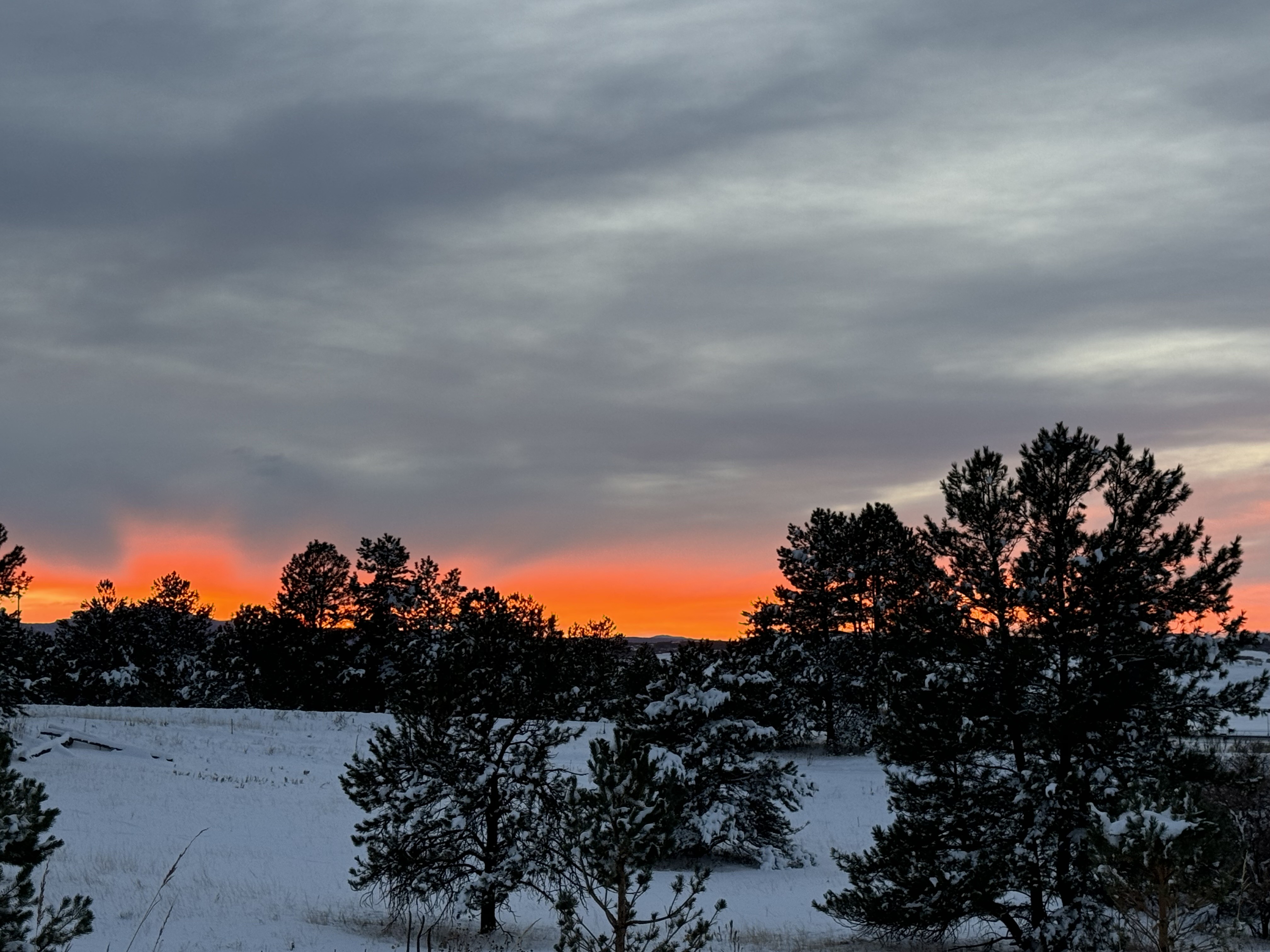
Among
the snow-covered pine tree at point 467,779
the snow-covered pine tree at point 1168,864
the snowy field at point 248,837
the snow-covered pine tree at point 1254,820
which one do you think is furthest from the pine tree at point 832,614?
the snow-covered pine tree at point 1168,864

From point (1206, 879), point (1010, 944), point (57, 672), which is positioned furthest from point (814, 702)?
point (57, 672)

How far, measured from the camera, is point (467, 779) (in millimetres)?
17203

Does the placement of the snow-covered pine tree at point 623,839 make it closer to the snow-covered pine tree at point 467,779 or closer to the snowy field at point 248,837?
the snowy field at point 248,837

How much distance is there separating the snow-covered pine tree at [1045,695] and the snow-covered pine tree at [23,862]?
11548 millimetres

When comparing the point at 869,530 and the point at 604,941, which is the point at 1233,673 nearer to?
the point at 869,530

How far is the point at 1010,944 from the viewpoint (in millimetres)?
17406

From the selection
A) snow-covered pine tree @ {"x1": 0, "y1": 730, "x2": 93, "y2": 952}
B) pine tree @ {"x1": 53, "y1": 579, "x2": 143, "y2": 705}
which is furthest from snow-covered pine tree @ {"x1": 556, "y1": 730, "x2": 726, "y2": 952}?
pine tree @ {"x1": 53, "y1": 579, "x2": 143, "y2": 705}

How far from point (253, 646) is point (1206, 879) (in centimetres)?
6861

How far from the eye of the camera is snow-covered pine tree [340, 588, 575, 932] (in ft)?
55.5

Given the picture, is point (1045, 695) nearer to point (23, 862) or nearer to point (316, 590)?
point (23, 862)

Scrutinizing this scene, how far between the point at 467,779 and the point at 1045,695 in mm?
9174

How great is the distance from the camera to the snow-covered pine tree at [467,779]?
666 inches

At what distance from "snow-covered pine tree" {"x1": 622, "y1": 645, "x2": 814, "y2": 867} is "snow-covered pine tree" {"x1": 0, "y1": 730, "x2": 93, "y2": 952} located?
2036cm

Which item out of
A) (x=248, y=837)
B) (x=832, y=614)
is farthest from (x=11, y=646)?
(x=832, y=614)
